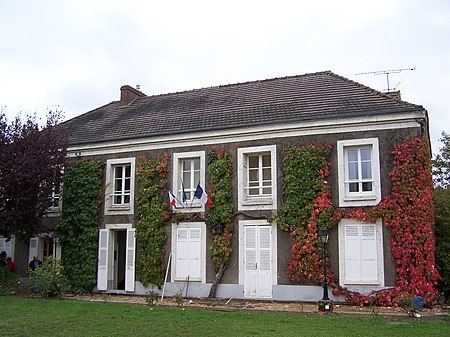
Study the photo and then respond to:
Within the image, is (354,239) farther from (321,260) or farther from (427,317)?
(427,317)

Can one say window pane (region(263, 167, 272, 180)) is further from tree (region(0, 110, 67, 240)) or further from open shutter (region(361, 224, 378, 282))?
tree (region(0, 110, 67, 240))

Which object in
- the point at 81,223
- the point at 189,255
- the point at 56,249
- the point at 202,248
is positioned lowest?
the point at 189,255

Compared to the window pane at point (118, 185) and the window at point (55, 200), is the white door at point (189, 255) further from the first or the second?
the window at point (55, 200)

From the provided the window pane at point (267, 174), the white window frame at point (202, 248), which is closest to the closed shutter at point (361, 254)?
the window pane at point (267, 174)

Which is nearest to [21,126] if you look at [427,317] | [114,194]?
[114,194]

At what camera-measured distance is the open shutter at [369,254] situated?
15.4 metres

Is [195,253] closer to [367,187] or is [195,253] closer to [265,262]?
[265,262]

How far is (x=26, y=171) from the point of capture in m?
18.0

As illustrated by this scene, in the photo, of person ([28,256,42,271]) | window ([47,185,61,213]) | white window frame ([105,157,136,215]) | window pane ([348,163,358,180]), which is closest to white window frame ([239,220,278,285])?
window pane ([348,163,358,180])

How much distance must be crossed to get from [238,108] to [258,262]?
5.74m

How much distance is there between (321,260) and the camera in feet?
52.0

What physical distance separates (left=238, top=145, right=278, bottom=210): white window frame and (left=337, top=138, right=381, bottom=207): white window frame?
2.14 metres

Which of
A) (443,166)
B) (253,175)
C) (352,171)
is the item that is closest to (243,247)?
(253,175)

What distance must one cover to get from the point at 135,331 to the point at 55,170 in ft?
33.3
